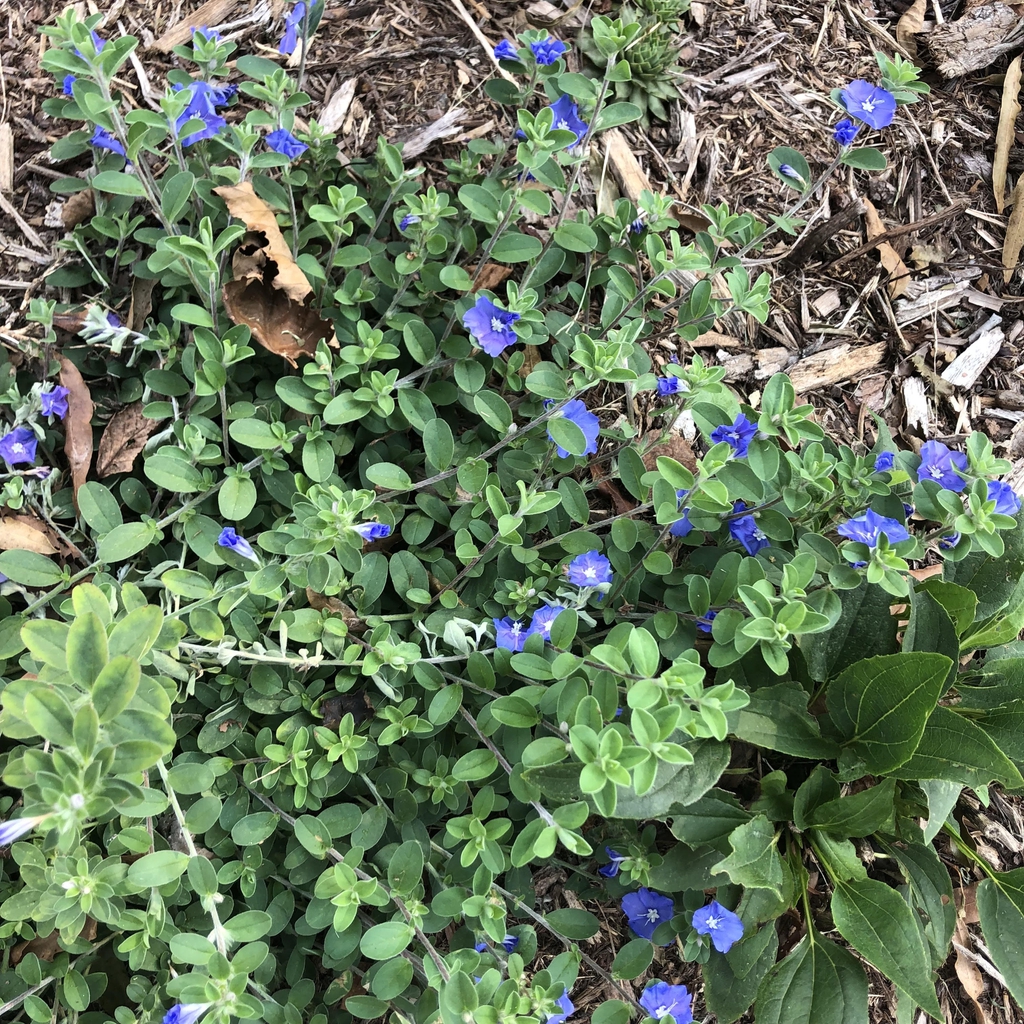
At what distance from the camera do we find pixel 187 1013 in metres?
2.35

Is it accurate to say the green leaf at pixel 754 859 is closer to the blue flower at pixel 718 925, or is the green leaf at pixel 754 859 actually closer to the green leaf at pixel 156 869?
the blue flower at pixel 718 925

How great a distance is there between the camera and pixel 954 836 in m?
3.62

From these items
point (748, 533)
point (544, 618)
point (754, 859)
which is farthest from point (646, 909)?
point (748, 533)

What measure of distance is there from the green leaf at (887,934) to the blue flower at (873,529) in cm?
125

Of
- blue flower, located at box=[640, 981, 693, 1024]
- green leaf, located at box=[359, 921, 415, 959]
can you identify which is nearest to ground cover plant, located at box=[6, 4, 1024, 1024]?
green leaf, located at box=[359, 921, 415, 959]

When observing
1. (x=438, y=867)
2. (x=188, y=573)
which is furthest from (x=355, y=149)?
(x=438, y=867)

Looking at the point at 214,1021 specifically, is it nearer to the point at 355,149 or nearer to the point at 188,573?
the point at 188,573

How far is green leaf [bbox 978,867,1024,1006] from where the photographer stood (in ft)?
10.7

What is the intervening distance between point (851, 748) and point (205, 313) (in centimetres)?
277

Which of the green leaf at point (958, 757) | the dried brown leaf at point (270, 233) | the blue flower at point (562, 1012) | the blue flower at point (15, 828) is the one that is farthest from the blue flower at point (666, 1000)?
the dried brown leaf at point (270, 233)

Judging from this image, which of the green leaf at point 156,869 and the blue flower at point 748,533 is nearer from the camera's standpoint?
the green leaf at point 156,869

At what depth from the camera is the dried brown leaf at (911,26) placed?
4516 millimetres

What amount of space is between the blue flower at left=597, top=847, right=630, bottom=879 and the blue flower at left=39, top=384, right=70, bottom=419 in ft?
8.41

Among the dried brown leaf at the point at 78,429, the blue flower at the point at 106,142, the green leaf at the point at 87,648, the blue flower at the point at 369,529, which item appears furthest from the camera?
the dried brown leaf at the point at 78,429
